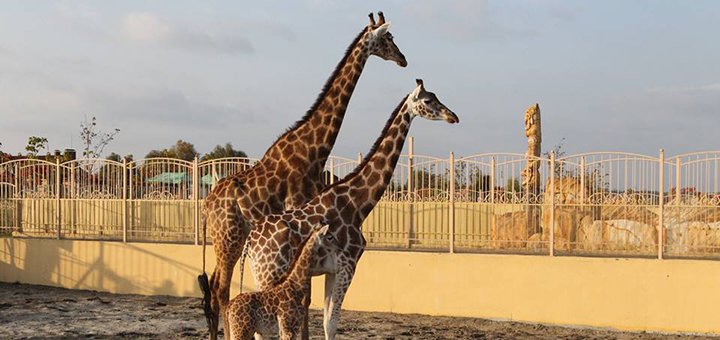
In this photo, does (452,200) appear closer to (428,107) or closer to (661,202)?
(661,202)

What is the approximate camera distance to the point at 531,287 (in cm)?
1570

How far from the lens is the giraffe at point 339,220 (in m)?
8.20

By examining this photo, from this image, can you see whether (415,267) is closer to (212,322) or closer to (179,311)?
(179,311)

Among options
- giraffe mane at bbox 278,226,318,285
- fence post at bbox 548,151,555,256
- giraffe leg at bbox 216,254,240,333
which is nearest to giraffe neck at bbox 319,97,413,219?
giraffe mane at bbox 278,226,318,285

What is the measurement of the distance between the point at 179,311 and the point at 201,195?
333cm

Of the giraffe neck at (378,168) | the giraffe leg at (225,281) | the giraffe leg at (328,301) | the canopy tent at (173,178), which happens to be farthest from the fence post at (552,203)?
the giraffe leg at (328,301)

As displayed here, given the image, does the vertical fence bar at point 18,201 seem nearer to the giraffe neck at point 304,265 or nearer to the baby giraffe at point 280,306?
the baby giraffe at point 280,306

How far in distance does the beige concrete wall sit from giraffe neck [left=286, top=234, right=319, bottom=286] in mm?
8715

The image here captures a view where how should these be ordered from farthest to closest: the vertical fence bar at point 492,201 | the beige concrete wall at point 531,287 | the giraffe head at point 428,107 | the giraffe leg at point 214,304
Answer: the vertical fence bar at point 492,201
the beige concrete wall at point 531,287
the giraffe leg at point 214,304
the giraffe head at point 428,107

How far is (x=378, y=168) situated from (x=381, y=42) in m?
1.54

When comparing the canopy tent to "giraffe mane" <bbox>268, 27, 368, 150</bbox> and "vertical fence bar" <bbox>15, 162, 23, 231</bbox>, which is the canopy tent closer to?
"vertical fence bar" <bbox>15, 162, 23, 231</bbox>

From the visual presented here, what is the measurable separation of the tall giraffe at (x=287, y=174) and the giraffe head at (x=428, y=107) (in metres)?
0.91

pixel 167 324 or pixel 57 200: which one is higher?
pixel 57 200

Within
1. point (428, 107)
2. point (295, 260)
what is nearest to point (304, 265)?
point (295, 260)
